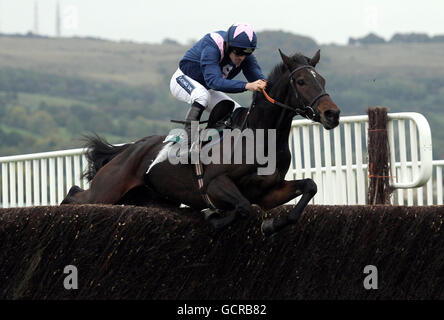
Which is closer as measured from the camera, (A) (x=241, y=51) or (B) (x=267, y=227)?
(B) (x=267, y=227)

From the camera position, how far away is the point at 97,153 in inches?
300

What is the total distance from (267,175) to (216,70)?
834 millimetres

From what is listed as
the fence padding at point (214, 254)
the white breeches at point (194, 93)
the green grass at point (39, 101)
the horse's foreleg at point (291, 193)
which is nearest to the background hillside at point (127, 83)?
the green grass at point (39, 101)

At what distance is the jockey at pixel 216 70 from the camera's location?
5973 millimetres

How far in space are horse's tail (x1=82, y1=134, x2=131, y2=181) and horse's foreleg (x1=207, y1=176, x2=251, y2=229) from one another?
1.84 meters

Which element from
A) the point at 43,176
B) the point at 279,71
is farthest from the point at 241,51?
the point at 43,176

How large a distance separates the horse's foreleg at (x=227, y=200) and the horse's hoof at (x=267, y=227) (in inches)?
5.2

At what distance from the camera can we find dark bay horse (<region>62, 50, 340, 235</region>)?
554 cm

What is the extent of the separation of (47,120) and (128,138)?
7054 millimetres

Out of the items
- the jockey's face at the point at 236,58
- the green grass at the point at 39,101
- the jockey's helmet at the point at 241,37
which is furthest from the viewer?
→ the green grass at the point at 39,101

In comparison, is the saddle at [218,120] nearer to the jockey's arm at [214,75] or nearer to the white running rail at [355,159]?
the jockey's arm at [214,75]

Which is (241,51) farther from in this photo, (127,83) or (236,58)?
(127,83)

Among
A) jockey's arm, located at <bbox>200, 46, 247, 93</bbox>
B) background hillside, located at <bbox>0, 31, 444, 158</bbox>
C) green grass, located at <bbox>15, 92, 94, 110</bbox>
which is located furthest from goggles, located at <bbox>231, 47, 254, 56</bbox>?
green grass, located at <bbox>15, 92, 94, 110</bbox>

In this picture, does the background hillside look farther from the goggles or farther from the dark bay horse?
the goggles
